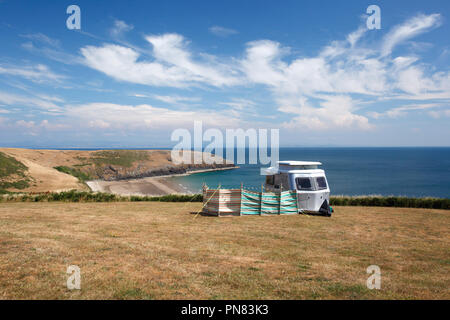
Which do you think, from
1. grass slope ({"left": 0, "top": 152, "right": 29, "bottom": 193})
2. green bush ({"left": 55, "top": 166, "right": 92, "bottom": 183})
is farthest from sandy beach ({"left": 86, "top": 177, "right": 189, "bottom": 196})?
grass slope ({"left": 0, "top": 152, "right": 29, "bottom": 193})

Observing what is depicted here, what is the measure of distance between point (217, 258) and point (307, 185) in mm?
10783

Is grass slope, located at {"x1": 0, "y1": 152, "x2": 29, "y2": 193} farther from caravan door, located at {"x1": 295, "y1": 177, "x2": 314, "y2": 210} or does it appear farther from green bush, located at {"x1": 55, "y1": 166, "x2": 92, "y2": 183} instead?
caravan door, located at {"x1": 295, "y1": 177, "x2": 314, "y2": 210}

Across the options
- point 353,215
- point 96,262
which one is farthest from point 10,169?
point 353,215

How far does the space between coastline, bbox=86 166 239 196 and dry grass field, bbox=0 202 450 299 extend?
18821mm

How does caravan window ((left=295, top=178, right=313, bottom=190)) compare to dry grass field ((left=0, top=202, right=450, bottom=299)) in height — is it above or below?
above

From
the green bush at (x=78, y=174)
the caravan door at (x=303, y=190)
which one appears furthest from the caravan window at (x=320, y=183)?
the green bush at (x=78, y=174)

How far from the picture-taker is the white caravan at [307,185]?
16000mm

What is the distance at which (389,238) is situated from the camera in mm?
10352

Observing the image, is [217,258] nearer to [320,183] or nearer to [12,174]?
[320,183]

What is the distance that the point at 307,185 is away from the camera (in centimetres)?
1631

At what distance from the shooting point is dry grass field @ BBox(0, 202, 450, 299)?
5.21 m
